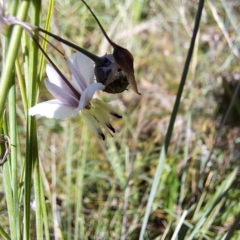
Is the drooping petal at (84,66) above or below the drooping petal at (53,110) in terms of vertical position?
above

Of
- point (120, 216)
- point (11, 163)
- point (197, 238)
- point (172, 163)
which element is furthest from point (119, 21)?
point (11, 163)

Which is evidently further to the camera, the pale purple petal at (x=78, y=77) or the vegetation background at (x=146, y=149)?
the vegetation background at (x=146, y=149)

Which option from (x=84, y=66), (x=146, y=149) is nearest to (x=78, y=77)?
(x=84, y=66)

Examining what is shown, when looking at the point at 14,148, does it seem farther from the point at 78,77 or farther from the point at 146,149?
the point at 146,149

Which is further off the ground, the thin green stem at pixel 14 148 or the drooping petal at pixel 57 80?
the drooping petal at pixel 57 80

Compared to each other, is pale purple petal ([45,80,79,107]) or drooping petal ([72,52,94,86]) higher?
drooping petal ([72,52,94,86])

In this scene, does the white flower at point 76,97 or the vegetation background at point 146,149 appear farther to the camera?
the vegetation background at point 146,149

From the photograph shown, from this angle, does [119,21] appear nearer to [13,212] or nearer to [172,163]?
[172,163]
